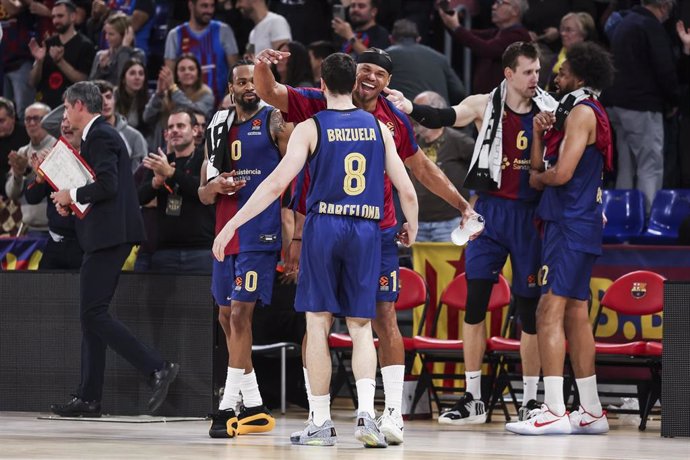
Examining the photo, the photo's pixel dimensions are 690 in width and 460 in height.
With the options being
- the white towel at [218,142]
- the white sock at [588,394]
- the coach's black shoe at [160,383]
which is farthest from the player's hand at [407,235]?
the coach's black shoe at [160,383]

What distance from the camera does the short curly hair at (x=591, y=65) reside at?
30.3 ft

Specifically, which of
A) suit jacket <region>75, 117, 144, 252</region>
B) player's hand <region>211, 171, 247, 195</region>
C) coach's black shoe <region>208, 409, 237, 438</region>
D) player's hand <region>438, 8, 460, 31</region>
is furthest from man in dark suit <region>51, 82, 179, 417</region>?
player's hand <region>438, 8, 460, 31</region>

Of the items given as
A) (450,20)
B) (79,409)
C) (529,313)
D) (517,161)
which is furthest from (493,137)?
(450,20)

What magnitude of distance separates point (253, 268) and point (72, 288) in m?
2.39

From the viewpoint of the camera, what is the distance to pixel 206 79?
1467 cm

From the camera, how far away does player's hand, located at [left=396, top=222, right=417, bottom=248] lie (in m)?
7.95

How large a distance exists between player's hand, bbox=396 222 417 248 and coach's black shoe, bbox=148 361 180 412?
2.41 meters

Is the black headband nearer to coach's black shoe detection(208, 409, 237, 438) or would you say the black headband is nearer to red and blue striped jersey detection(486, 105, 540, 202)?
red and blue striped jersey detection(486, 105, 540, 202)

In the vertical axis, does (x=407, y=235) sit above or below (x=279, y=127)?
below

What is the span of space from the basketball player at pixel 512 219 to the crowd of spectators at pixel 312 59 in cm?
219

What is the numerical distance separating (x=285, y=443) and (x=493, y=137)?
295 centimetres

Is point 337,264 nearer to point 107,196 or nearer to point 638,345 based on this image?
point 107,196

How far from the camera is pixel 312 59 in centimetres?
1338

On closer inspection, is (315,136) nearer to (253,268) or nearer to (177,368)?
(253,268)
